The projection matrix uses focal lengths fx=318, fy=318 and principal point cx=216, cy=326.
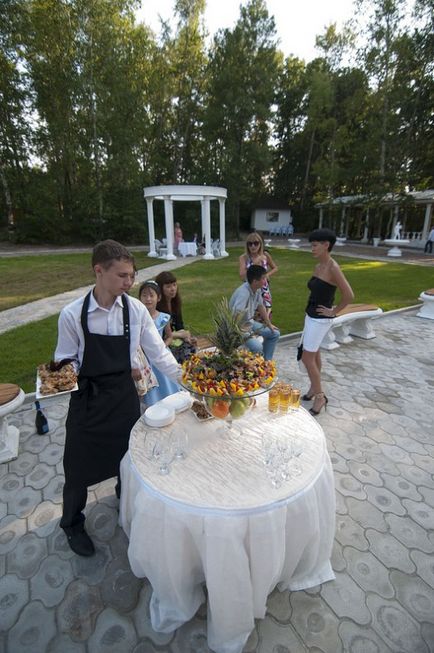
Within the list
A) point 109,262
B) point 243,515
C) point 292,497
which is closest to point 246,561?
point 243,515

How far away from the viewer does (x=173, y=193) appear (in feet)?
48.9

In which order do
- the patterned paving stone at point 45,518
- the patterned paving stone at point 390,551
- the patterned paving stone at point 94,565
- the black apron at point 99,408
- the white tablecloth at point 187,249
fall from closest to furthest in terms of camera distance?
the black apron at point 99,408 < the patterned paving stone at point 94,565 < the patterned paving stone at point 390,551 < the patterned paving stone at point 45,518 < the white tablecloth at point 187,249

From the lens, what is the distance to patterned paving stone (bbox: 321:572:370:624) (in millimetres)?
2006

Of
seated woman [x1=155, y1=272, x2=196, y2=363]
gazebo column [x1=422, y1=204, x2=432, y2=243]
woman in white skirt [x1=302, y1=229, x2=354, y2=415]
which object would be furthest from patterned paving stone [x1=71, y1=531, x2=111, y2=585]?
gazebo column [x1=422, y1=204, x2=432, y2=243]

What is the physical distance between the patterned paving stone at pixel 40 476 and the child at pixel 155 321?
1.14 m

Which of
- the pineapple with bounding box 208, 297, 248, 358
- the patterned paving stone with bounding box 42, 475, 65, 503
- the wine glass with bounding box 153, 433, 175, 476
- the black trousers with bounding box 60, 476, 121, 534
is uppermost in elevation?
the pineapple with bounding box 208, 297, 248, 358

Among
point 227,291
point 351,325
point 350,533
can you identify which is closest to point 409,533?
point 350,533

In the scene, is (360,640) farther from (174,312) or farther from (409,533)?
(174,312)

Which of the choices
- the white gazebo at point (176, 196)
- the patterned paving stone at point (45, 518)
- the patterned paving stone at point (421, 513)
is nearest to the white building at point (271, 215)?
the white gazebo at point (176, 196)

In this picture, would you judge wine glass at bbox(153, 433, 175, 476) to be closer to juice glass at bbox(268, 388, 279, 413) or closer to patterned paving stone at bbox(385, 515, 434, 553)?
juice glass at bbox(268, 388, 279, 413)

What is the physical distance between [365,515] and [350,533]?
253 mm

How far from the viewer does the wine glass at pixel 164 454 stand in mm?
1832

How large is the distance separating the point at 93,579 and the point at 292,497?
1585 millimetres

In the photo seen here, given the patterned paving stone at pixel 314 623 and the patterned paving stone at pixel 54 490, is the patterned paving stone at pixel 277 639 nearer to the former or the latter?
the patterned paving stone at pixel 314 623
